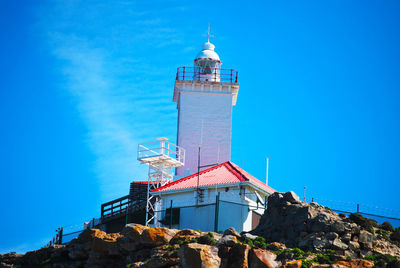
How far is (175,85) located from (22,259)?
78.5 ft

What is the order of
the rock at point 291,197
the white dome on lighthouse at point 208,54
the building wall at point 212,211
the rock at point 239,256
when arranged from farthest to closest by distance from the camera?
the white dome on lighthouse at point 208,54
the building wall at point 212,211
the rock at point 291,197
the rock at point 239,256

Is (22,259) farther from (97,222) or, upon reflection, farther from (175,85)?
(175,85)

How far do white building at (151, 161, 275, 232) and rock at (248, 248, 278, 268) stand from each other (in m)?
7.99

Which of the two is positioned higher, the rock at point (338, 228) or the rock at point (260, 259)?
the rock at point (338, 228)

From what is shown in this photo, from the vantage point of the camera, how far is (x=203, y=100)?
57.2m

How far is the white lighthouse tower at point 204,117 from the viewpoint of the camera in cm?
5559

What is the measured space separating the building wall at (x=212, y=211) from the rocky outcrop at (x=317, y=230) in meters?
3.15

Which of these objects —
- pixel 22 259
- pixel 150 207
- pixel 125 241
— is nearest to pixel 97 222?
pixel 150 207

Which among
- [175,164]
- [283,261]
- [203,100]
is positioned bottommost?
[283,261]

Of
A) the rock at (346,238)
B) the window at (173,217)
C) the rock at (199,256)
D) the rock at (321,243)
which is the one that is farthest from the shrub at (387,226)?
the window at (173,217)

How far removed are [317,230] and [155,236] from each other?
726 centimetres

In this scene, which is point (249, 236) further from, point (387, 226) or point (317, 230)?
point (387, 226)

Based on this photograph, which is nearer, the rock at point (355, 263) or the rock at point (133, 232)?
the rock at point (355, 263)

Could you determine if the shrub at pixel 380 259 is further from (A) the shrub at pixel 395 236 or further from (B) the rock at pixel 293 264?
(B) the rock at pixel 293 264
